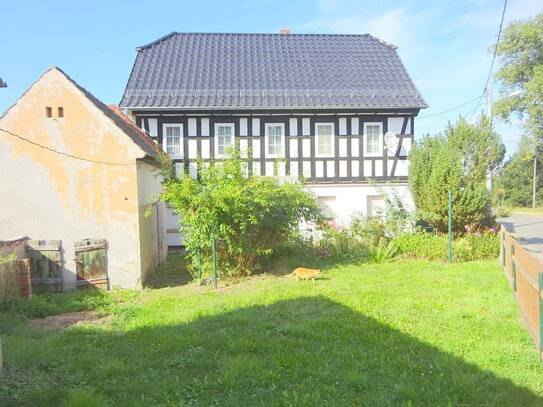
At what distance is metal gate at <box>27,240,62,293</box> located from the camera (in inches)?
396

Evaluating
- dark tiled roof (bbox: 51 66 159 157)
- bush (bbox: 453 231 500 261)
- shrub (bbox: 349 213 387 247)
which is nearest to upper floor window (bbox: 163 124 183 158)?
dark tiled roof (bbox: 51 66 159 157)

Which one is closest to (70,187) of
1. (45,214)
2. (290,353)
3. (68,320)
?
(45,214)

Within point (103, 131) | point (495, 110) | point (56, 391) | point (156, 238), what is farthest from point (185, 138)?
point (495, 110)

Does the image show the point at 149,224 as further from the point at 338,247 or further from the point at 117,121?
the point at 338,247

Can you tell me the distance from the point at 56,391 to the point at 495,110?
32277 mm

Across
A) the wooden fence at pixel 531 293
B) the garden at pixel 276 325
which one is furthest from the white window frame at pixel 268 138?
the wooden fence at pixel 531 293

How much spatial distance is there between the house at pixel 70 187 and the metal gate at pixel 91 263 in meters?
0.02

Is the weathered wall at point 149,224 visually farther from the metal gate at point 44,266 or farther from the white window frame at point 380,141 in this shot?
the white window frame at point 380,141

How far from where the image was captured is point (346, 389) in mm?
4578

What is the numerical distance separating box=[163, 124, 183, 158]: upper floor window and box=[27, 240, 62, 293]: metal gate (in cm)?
748

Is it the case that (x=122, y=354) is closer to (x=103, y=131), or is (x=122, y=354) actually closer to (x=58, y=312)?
(x=58, y=312)

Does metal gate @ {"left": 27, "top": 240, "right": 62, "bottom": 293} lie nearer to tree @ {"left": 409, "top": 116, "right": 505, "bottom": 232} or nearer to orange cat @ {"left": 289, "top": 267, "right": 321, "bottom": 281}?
orange cat @ {"left": 289, "top": 267, "right": 321, "bottom": 281}

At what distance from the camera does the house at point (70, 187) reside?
10.1 meters

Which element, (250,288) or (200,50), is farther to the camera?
(200,50)
